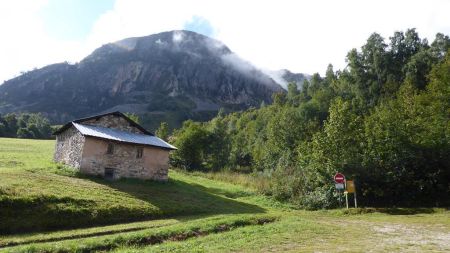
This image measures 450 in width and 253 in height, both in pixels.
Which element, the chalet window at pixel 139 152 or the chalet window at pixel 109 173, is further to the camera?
the chalet window at pixel 139 152

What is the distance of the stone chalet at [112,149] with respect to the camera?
30859mm

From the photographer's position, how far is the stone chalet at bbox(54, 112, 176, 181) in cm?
3086

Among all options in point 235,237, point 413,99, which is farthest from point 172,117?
point 235,237

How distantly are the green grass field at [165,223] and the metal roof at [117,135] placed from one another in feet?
12.3

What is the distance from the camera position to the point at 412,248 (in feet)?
41.0

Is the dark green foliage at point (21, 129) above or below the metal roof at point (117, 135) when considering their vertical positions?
above

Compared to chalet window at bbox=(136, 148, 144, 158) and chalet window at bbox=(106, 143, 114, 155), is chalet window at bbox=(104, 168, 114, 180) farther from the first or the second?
chalet window at bbox=(136, 148, 144, 158)

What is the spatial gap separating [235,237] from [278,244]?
7.17ft

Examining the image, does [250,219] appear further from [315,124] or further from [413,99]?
[315,124]

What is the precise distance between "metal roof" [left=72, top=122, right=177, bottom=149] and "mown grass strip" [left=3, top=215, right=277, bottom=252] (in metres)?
16.0

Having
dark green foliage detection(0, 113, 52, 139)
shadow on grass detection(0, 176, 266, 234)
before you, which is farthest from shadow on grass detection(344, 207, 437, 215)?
dark green foliage detection(0, 113, 52, 139)

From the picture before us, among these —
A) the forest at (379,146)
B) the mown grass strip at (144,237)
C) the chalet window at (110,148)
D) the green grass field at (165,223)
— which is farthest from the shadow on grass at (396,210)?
the chalet window at (110,148)

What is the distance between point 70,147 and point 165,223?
17.3 meters

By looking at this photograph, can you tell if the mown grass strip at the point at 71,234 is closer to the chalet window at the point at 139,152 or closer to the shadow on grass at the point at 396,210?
the shadow on grass at the point at 396,210
